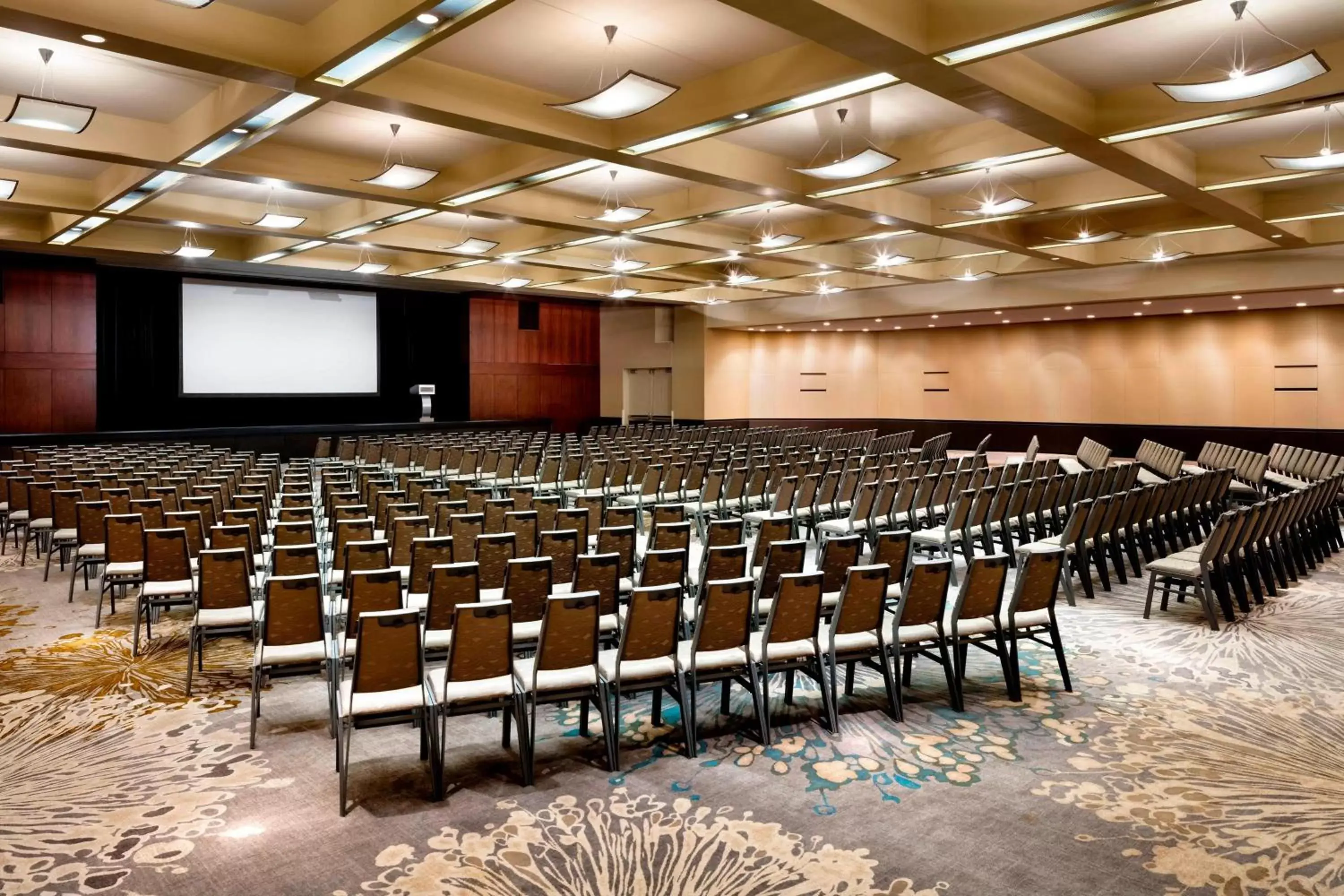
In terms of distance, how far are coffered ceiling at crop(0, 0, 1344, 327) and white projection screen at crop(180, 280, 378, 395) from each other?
4.66m

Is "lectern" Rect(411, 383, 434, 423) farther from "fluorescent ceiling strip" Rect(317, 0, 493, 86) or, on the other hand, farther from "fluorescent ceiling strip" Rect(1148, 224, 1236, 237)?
"fluorescent ceiling strip" Rect(317, 0, 493, 86)

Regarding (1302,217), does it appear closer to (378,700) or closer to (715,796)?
(715,796)

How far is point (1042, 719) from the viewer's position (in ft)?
16.7

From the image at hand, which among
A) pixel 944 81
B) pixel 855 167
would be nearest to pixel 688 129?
pixel 855 167

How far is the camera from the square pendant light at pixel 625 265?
16.0 meters

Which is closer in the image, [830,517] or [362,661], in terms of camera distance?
[362,661]

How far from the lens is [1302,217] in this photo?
11.7m

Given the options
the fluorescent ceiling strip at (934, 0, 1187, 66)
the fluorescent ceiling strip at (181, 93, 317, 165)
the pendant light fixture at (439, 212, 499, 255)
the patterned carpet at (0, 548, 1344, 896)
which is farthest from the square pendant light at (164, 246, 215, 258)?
the fluorescent ceiling strip at (934, 0, 1187, 66)

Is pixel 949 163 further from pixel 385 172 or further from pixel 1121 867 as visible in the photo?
pixel 1121 867

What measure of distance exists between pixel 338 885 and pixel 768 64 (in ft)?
21.8

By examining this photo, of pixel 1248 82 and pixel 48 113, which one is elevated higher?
pixel 48 113

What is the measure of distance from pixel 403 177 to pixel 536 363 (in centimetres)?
1762

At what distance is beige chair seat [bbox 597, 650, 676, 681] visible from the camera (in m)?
4.52

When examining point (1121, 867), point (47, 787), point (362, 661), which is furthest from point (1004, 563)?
point (47, 787)
